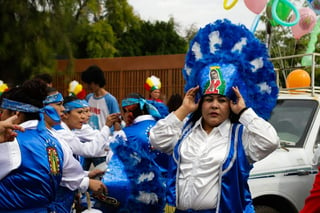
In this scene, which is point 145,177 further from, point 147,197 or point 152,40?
point 152,40

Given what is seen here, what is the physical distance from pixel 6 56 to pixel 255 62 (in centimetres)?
1590

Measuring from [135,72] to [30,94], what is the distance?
51.6ft

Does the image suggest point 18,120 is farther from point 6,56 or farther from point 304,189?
point 6,56

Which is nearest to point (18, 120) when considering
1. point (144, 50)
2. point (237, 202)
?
point (237, 202)

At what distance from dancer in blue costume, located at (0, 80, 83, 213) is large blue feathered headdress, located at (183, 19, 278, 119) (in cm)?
117

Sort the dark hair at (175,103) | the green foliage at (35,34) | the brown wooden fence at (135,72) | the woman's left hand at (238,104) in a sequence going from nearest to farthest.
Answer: the woman's left hand at (238,104) → the dark hair at (175,103) → the brown wooden fence at (135,72) → the green foliage at (35,34)

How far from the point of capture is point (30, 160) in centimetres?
403

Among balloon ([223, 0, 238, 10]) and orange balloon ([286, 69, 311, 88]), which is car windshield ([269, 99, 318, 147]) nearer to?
orange balloon ([286, 69, 311, 88])

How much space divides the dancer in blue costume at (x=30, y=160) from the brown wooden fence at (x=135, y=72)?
14078 mm

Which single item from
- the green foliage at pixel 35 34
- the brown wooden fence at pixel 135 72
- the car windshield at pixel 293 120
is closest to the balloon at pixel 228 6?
the car windshield at pixel 293 120

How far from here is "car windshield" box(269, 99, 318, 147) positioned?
6430 mm

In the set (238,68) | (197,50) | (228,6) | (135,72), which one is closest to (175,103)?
(228,6)

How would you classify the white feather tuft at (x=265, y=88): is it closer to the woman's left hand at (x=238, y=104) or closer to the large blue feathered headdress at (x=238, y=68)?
the large blue feathered headdress at (x=238, y=68)

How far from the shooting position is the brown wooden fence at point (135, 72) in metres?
18.8
